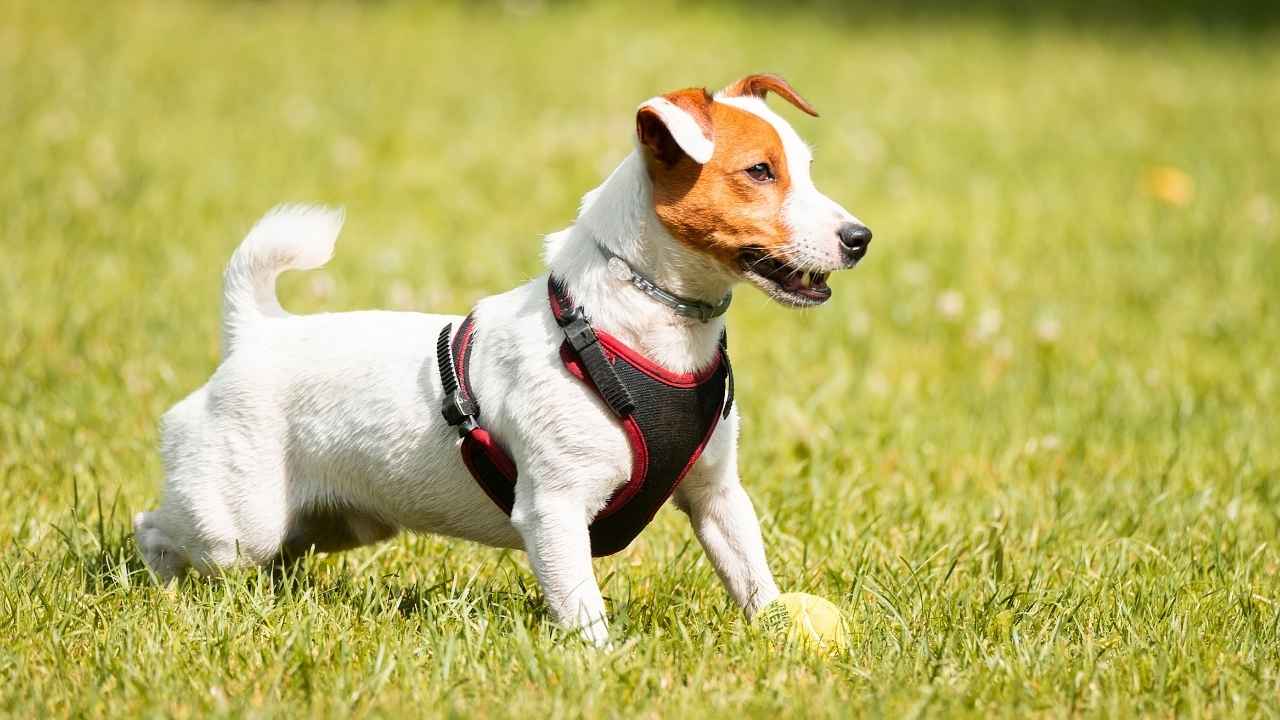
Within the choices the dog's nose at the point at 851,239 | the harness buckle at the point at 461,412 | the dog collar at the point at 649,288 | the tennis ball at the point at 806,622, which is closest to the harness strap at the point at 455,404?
the harness buckle at the point at 461,412

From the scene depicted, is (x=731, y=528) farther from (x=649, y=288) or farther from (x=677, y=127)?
(x=677, y=127)

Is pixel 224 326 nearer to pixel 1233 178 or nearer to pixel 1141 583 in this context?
pixel 1141 583

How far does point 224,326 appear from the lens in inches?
150

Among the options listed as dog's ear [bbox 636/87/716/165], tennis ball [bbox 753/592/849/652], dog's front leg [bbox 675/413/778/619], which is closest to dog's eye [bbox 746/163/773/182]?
dog's ear [bbox 636/87/716/165]

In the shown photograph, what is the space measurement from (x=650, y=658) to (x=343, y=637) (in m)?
0.68

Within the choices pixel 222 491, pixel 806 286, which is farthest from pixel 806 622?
pixel 222 491

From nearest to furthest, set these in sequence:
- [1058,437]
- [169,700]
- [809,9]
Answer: [169,700] → [1058,437] → [809,9]

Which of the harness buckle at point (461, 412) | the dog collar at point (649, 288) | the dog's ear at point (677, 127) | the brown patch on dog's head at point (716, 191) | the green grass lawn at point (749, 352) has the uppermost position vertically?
the dog's ear at point (677, 127)

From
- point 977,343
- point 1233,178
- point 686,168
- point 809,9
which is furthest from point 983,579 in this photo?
point 809,9

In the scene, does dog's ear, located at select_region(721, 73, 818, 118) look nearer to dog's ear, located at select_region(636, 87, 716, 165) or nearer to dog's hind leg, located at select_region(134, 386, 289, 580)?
dog's ear, located at select_region(636, 87, 716, 165)

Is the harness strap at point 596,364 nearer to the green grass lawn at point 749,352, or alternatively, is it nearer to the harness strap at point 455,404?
the harness strap at point 455,404

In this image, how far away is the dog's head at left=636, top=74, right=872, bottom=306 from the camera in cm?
317

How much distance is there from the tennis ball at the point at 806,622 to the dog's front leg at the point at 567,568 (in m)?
0.41

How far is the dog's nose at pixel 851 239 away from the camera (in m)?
3.16
